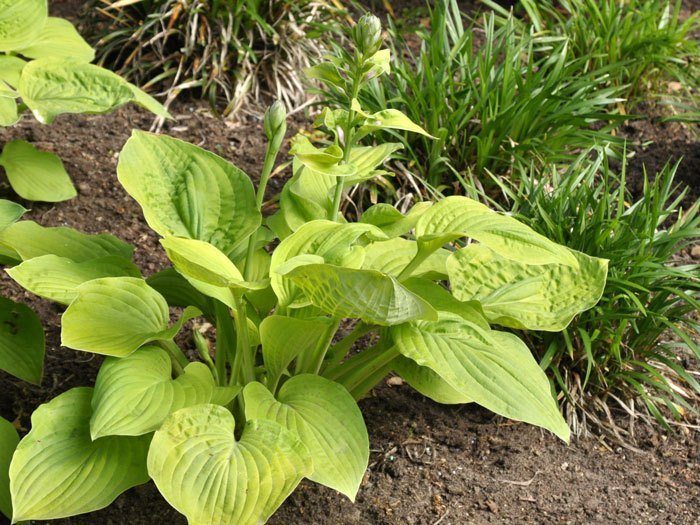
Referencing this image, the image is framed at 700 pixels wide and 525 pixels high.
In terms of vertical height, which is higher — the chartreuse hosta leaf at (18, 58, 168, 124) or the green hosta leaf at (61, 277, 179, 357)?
the chartreuse hosta leaf at (18, 58, 168, 124)

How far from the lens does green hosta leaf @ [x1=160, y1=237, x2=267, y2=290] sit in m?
1.89

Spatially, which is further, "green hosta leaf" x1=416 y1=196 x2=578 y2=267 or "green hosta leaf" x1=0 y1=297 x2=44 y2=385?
"green hosta leaf" x1=0 y1=297 x2=44 y2=385

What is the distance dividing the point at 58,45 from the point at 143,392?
1838mm

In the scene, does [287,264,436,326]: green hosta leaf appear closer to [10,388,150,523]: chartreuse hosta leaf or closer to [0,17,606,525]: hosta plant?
[0,17,606,525]: hosta plant

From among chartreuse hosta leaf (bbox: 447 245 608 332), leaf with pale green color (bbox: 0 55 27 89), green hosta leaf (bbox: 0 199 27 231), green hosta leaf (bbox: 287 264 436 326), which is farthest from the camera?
leaf with pale green color (bbox: 0 55 27 89)

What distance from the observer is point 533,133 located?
338cm

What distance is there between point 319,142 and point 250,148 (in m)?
0.33

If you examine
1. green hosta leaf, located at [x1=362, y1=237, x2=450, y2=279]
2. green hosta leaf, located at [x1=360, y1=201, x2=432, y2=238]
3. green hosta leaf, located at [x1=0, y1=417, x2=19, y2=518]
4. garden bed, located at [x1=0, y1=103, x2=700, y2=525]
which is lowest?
garden bed, located at [x1=0, y1=103, x2=700, y2=525]

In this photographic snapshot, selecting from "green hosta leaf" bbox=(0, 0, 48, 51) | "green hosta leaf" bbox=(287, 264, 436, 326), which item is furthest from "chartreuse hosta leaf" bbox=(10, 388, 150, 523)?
"green hosta leaf" bbox=(0, 0, 48, 51)

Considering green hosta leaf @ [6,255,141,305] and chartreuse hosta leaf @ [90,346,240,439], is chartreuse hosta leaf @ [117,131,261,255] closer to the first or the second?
green hosta leaf @ [6,255,141,305]

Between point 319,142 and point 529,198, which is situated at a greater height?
point 529,198

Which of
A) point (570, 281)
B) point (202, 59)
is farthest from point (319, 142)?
point (570, 281)

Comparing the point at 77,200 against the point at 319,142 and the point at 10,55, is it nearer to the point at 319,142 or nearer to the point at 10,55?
the point at 10,55

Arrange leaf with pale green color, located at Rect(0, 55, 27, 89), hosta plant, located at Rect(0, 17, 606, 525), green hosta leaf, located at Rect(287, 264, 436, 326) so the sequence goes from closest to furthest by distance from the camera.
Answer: green hosta leaf, located at Rect(287, 264, 436, 326), hosta plant, located at Rect(0, 17, 606, 525), leaf with pale green color, located at Rect(0, 55, 27, 89)
